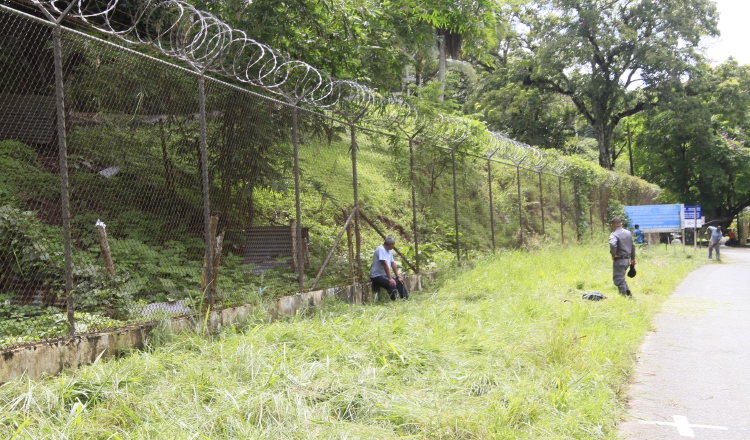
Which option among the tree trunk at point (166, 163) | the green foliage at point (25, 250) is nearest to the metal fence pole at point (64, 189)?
the green foliage at point (25, 250)

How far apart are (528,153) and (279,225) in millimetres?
11026

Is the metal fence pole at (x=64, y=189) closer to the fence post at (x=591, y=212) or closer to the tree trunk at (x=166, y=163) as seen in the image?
the tree trunk at (x=166, y=163)

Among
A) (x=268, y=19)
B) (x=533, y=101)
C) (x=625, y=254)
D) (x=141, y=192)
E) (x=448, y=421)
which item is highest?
(x=533, y=101)

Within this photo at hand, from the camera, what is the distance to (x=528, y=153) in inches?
743

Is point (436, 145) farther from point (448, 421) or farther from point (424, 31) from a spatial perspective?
point (448, 421)

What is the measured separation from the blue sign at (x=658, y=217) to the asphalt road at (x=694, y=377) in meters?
13.3

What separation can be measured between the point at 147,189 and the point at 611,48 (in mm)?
34029

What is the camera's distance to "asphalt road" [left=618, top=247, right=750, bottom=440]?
4902mm

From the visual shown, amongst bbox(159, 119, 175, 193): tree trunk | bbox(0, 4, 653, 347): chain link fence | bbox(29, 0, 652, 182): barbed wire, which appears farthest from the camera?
bbox(159, 119, 175, 193): tree trunk

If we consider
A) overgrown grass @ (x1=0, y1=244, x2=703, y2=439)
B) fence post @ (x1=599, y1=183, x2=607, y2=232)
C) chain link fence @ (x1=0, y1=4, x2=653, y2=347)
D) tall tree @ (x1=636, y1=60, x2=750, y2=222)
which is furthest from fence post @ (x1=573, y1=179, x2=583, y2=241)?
overgrown grass @ (x1=0, y1=244, x2=703, y2=439)

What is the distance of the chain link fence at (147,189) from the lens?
666 cm

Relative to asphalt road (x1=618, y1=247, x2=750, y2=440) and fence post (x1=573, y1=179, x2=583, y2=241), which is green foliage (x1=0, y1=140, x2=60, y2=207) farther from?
fence post (x1=573, y1=179, x2=583, y2=241)

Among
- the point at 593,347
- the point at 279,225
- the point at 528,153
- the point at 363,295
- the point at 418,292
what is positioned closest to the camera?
the point at 593,347

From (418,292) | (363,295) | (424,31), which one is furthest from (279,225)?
(424,31)
